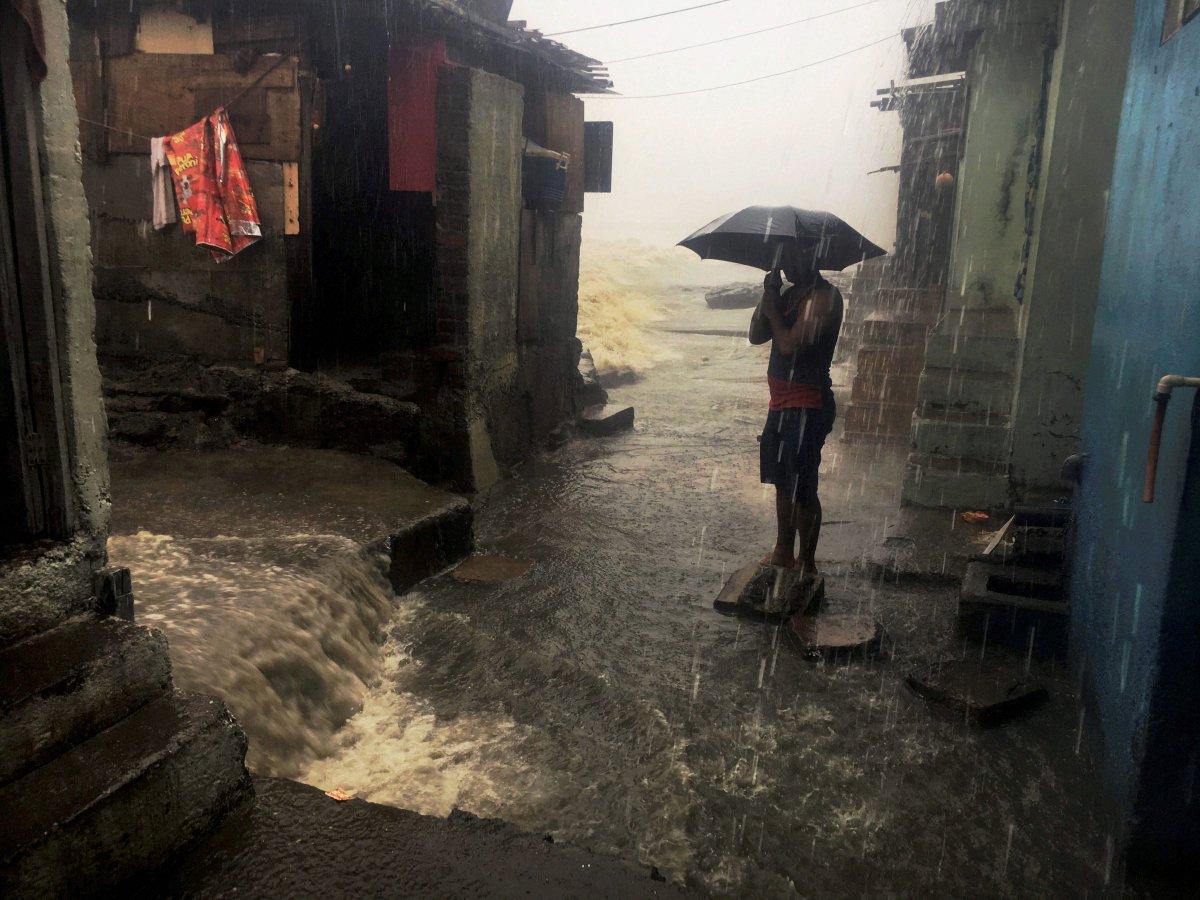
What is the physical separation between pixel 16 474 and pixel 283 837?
52.6 inches

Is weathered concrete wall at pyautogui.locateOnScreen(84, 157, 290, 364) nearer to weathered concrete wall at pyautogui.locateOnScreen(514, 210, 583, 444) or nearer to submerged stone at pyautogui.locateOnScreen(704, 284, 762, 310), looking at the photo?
weathered concrete wall at pyautogui.locateOnScreen(514, 210, 583, 444)

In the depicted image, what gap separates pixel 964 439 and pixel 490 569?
401 cm

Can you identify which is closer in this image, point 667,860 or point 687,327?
point 667,860

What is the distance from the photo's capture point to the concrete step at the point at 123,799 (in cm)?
212

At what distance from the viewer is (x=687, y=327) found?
25094 millimetres

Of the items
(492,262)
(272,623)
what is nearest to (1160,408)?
(272,623)

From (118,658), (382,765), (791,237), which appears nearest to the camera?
(118,658)

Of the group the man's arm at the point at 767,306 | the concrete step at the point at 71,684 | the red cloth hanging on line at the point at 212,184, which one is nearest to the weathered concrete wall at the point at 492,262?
the red cloth hanging on line at the point at 212,184

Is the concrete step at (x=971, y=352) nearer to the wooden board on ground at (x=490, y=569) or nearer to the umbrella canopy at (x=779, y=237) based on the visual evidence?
the umbrella canopy at (x=779, y=237)

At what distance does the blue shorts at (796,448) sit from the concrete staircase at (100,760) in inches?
137

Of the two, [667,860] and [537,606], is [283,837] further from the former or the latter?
[537,606]

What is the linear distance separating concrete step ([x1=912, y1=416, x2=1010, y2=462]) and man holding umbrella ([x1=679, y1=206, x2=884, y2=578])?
7.68 ft

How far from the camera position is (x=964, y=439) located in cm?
726

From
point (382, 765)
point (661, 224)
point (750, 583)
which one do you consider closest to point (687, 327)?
point (750, 583)
